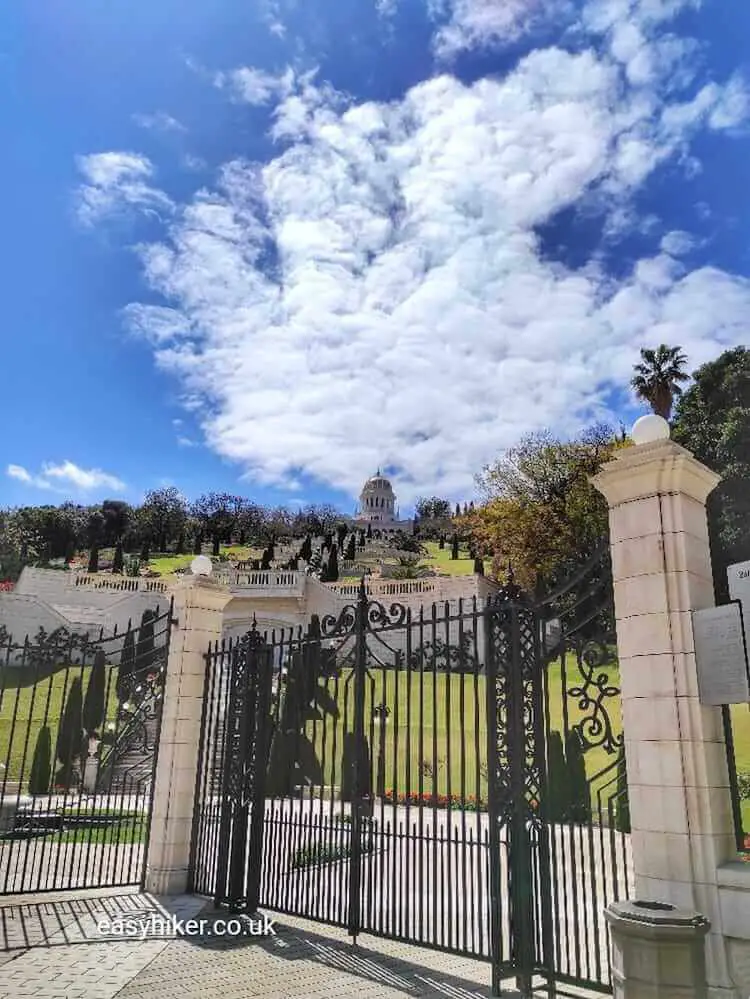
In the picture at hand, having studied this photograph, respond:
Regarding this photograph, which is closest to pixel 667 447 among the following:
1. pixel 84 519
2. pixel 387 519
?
pixel 84 519

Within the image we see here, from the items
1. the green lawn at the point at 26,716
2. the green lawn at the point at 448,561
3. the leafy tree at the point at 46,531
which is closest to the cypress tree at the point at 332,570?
the green lawn at the point at 448,561

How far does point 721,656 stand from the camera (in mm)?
4672

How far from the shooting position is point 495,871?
560cm

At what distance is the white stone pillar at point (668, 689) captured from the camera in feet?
14.7

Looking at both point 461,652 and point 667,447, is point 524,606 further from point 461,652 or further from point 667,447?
point 667,447

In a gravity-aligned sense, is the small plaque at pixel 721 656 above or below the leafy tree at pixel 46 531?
below

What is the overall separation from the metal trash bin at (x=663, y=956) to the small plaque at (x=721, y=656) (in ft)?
4.39

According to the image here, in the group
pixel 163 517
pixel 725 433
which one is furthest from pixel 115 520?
pixel 725 433

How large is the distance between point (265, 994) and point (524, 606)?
3760 mm

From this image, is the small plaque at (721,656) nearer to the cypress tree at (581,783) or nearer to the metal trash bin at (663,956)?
the cypress tree at (581,783)

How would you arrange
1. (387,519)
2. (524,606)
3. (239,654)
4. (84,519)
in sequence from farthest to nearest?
(387,519) < (84,519) < (239,654) < (524,606)

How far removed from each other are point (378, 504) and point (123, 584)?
7674 cm

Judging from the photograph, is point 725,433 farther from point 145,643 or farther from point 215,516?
point 215,516

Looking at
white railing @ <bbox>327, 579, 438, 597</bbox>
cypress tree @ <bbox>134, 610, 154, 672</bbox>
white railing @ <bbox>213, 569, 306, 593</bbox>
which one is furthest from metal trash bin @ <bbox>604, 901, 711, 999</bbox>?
white railing @ <bbox>213, 569, 306, 593</bbox>
